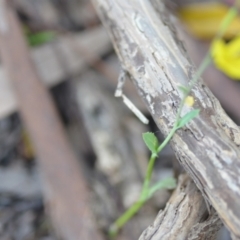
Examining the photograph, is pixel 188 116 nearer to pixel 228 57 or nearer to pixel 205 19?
pixel 228 57

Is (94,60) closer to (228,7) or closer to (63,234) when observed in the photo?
(228,7)

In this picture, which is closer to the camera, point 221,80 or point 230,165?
point 230,165

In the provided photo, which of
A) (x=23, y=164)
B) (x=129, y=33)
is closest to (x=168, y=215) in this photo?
(x=129, y=33)

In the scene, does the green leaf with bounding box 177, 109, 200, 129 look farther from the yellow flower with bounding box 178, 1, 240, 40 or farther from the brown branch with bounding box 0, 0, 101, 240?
the yellow flower with bounding box 178, 1, 240, 40

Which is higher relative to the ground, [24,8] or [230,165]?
[24,8]

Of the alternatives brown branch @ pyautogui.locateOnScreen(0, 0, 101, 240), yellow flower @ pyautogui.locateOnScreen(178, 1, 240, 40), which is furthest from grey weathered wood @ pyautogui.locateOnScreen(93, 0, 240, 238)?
yellow flower @ pyautogui.locateOnScreen(178, 1, 240, 40)

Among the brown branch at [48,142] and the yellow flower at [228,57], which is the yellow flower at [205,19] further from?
the brown branch at [48,142]
